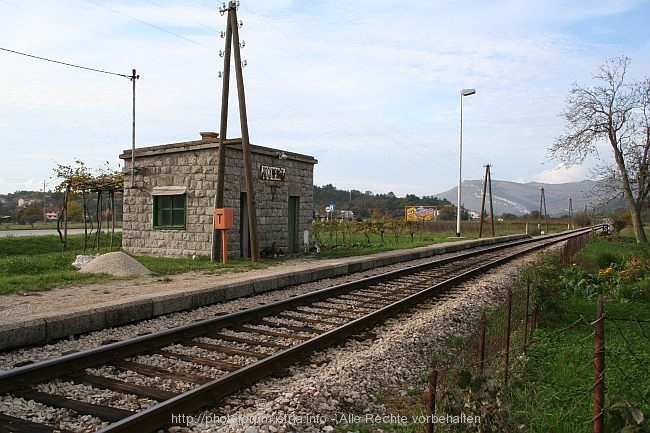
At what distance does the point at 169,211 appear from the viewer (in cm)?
1742

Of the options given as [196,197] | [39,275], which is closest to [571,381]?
[39,275]

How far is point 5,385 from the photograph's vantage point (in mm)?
4586

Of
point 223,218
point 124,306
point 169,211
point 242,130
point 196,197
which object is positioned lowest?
point 124,306

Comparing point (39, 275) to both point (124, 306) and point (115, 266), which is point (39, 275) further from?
point (124, 306)

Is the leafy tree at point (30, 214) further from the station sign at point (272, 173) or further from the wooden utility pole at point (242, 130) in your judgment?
the wooden utility pole at point (242, 130)

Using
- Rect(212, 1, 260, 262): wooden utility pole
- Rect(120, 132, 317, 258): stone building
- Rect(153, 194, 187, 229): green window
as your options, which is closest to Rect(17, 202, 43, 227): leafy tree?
Rect(120, 132, 317, 258): stone building

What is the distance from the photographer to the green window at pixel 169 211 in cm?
1717

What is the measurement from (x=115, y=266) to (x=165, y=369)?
777 centimetres

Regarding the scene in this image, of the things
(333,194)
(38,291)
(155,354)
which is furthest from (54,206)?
(155,354)

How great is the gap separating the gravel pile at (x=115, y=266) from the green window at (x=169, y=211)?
169 inches

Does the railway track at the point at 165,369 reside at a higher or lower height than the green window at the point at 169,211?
lower

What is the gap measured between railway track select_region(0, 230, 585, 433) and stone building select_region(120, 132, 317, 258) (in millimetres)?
8431

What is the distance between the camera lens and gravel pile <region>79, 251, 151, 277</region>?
40.4ft

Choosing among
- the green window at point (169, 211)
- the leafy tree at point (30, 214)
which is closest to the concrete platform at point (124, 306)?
the green window at point (169, 211)
